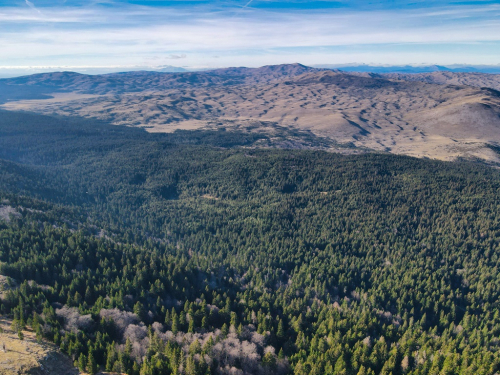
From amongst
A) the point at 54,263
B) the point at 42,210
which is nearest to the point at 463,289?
the point at 54,263

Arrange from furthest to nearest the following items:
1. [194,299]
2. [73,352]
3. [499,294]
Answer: [499,294] → [194,299] → [73,352]

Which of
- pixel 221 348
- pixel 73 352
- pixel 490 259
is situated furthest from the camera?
pixel 490 259

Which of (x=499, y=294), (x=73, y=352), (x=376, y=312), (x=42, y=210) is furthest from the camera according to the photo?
(x=42, y=210)

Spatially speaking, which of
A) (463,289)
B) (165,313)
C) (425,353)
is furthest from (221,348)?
(463,289)

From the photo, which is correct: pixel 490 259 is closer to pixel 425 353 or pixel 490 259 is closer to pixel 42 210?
pixel 425 353

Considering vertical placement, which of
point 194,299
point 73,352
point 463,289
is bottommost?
point 463,289

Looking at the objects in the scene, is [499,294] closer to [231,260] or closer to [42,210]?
[231,260]

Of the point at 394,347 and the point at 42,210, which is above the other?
the point at 42,210

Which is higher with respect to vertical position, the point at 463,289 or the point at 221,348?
the point at 221,348

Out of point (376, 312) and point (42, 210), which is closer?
point (376, 312)
